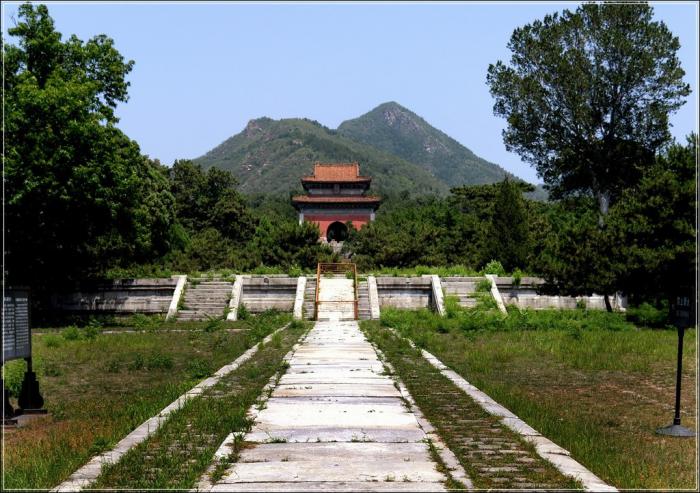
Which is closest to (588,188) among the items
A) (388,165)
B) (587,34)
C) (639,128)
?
(639,128)

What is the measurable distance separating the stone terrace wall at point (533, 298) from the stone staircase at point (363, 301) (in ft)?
16.7

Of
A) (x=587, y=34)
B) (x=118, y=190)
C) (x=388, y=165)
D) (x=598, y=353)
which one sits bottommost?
(x=598, y=353)

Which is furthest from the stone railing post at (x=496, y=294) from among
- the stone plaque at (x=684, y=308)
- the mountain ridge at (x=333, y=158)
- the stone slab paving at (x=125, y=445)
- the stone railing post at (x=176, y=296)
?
the mountain ridge at (x=333, y=158)

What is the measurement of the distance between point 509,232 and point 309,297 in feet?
34.8

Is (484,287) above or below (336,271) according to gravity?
below

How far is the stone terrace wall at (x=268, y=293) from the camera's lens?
26.8 meters

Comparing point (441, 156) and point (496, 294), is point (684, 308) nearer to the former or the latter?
point (496, 294)

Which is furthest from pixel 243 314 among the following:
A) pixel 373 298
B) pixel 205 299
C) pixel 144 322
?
pixel 373 298

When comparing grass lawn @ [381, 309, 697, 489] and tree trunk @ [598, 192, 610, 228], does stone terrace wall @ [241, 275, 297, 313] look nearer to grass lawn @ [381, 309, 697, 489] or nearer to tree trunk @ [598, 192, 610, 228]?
grass lawn @ [381, 309, 697, 489]

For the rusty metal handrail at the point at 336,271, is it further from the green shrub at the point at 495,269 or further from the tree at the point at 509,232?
the tree at the point at 509,232

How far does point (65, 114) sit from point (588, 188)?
29.7 m

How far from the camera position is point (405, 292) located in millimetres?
27797

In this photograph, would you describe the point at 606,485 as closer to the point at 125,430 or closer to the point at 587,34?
the point at 125,430

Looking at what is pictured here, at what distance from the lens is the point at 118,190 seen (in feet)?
66.7
